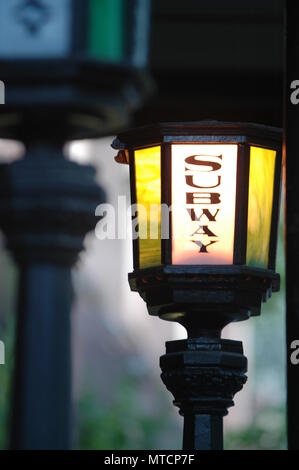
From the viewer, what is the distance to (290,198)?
11.6 ft

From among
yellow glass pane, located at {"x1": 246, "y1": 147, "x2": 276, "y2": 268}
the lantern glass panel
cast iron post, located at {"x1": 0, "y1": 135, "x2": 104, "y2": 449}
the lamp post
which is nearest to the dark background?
the lamp post

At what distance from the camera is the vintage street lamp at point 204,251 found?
4.06 meters

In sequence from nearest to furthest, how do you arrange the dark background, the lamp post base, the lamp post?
the lamp post base
the lamp post
the dark background

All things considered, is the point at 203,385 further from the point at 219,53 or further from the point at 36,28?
the point at 219,53

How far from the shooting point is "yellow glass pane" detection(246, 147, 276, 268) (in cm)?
414

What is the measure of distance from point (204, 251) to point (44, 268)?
1872mm

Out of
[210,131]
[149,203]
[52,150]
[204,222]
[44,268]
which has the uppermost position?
[52,150]

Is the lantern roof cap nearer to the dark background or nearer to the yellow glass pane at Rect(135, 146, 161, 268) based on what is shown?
the yellow glass pane at Rect(135, 146, 161, 268)

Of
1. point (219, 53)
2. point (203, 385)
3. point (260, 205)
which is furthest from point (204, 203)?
point (219, 53)

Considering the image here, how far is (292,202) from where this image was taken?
11.6ft

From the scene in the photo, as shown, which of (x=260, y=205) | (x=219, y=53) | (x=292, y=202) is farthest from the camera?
(x=219, y=53)

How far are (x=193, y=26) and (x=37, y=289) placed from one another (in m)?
2.37
